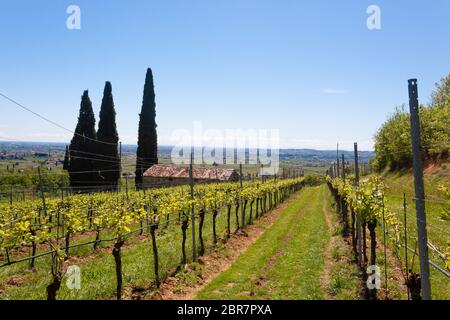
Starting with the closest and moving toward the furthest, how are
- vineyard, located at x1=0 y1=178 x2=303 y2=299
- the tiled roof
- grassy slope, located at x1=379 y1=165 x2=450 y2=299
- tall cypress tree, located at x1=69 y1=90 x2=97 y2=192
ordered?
vineyard, located at x1=0 y1=178 x2=303 y2=299 → grassy slope, located at x1=379 y1=165 x2=450 y2=299 → tall cypress tree, located at x1=69 y1=90 x2=97 y2=192 → the tiled roof

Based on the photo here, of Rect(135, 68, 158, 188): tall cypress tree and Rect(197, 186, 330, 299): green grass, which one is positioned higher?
Rect(135, 68, 158, 188): tall cypress tree

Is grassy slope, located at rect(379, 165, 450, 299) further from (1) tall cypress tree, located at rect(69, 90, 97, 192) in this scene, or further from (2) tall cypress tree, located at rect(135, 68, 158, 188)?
(1) tall cypress tree, located at rect(69, 90, 97, 192)

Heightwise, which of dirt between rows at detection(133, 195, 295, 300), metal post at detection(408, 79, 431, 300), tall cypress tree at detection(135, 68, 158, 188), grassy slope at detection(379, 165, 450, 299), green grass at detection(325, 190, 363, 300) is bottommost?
dirt between rows at detection(133, 195, 295, 300)

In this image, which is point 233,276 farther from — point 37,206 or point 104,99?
point 104,99

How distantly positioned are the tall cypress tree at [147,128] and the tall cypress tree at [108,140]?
3.37 m

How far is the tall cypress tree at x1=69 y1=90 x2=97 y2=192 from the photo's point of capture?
4256 centimetres

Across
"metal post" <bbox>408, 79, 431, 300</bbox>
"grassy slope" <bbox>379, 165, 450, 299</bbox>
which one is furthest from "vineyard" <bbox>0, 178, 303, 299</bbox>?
"grassy slope" <bbox>379, 165, 450, 299</bbox>

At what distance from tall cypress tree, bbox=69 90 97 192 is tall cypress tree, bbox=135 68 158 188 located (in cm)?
601

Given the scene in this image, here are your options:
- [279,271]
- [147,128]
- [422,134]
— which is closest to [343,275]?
[279,271]

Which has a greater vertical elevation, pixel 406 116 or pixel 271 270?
pixel 406 116

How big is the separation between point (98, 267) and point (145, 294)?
9.58 feet

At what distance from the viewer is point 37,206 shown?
2066cm

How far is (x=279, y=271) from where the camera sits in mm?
11227
